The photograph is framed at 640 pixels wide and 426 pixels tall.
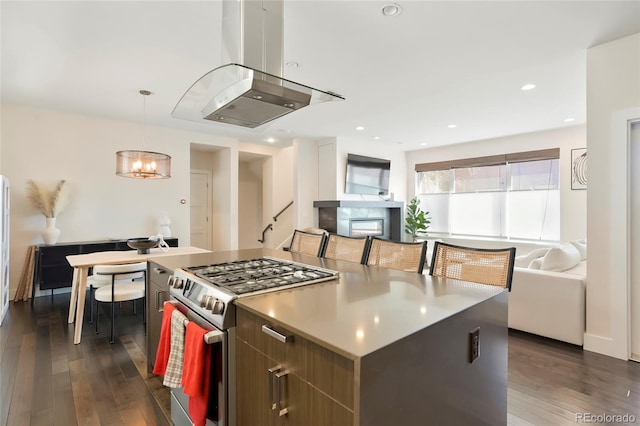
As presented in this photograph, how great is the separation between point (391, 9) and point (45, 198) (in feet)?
15.6

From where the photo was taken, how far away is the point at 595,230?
2.68 m

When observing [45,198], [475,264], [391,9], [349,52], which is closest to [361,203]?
[349,52]

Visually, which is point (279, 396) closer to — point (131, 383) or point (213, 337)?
point (213, 337)

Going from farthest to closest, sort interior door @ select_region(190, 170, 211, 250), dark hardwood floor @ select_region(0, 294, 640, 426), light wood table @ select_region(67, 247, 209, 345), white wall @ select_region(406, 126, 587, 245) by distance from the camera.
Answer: interior door @ select_region(190, 170, 211, 250), white wall @ select_region(406, 126, 587, 245), light wood table @ select_region(67, 247, 209, 345), dark hardwood floor @ select_region(0, 294, 640, 426)

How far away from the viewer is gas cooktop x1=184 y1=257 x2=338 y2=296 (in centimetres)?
146

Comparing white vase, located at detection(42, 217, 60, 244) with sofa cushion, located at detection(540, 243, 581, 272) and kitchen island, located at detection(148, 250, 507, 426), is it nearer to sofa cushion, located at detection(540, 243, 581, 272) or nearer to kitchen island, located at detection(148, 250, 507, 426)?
kitchen island, located at detection(148, 250, 507, 426)

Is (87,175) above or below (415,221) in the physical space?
above

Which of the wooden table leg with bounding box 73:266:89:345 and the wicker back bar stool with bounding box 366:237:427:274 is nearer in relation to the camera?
the wicker back bar stool with bounding box 366:237:427:274

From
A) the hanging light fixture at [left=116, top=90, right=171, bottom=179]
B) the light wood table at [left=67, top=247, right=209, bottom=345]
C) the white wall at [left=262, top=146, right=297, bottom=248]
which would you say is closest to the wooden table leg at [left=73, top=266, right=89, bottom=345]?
the light wood table at [left=67, top=247, right=209, bottom=345]

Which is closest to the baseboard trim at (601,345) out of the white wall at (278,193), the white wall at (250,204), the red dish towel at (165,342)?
the red dish towel at (165,342)

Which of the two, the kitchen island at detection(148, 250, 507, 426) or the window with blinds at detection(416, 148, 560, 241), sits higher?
the window with blinds at detection(416, 148, 560, 241)

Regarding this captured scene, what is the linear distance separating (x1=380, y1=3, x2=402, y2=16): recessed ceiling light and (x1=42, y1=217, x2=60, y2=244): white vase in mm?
4750

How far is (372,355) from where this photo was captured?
0.82 meters

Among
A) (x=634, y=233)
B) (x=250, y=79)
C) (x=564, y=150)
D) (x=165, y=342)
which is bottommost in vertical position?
(x=165, y=342)
